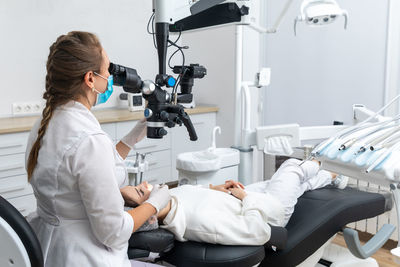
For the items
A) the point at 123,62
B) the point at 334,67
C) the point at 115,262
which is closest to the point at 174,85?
the point at 115,262

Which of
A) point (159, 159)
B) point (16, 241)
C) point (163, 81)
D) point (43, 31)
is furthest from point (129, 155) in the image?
point (16, 241)

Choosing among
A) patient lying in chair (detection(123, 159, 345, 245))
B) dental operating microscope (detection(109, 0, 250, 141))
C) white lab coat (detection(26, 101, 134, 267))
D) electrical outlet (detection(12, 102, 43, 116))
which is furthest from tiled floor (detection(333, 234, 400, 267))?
electrical outlet (detection(12, 102, 43, 116))

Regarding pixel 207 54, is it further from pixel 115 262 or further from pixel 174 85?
pixel 115 262

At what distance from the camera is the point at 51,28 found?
3.33 metres

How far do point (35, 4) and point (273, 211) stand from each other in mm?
2541

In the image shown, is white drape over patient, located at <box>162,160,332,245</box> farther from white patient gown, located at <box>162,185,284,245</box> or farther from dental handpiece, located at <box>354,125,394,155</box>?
dental handpiece, located at <box>354,125,394,155</box>

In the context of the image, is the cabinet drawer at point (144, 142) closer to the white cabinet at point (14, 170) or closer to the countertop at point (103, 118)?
the countertop at point (103, 118)

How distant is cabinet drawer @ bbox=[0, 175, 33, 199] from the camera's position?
272 centimetres

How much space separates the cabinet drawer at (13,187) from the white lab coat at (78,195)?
1.72m

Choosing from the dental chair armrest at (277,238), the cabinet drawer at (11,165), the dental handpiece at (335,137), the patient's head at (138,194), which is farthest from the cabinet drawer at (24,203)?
the dental handpiece at (335,137)

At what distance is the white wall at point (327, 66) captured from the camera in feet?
9.68

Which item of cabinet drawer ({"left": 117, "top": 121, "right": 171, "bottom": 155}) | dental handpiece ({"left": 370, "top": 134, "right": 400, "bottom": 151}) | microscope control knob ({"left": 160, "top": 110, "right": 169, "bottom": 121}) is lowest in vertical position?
cabinet drawer ({"left": 117, "top": 121, "right": 171, "bottom": 155})

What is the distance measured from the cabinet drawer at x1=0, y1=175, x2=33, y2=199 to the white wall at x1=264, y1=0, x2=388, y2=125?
6.92 feet

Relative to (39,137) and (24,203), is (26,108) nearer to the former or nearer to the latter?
(24,203)
